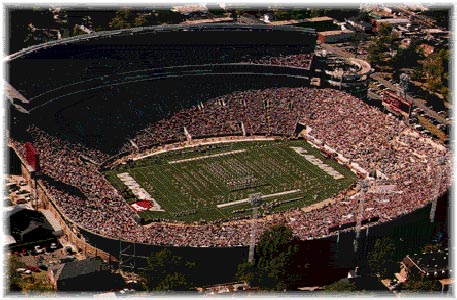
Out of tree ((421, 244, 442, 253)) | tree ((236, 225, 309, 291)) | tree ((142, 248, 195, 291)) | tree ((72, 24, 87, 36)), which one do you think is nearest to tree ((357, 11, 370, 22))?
tree ((72, 24, 87, 36))

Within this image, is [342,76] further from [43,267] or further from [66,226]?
[43,267]

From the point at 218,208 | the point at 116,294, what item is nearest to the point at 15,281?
the point at 116,294

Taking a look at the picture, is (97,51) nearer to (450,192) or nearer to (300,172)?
(300,172)

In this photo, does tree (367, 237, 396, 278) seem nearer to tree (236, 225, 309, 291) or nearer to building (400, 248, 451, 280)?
building (400, 248, 451, 280)

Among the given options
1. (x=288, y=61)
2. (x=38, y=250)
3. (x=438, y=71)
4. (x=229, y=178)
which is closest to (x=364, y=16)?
(x=438, y=71)

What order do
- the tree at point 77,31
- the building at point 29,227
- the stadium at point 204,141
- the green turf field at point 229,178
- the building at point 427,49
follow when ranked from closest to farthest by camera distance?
the building at point 29,227
the stadium at point 204,141
the green turf field at point 229,178
the tree at point 77,31
the building at point 427,49

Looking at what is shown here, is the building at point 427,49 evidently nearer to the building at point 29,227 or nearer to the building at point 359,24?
the building at point 359,24

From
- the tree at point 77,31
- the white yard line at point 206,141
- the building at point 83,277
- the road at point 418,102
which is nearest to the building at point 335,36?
the road at point 418,102
